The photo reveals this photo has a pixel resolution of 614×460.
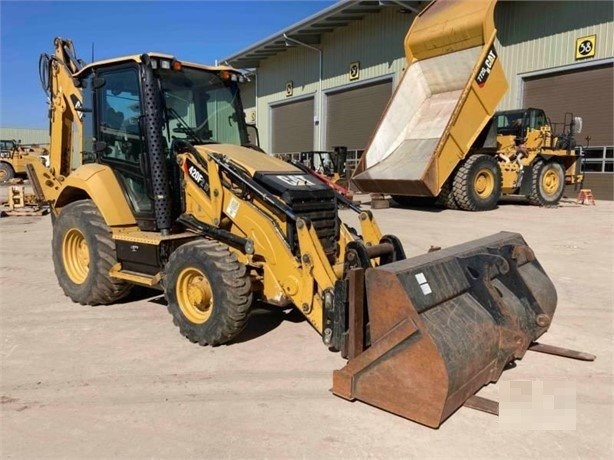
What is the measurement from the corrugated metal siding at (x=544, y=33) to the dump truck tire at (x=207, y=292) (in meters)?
15.7

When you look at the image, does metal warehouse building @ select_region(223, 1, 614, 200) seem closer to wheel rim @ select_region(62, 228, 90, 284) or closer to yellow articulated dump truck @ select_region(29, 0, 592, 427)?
yellow articulated dump truck @ select_region(29, 0, 592, 427)

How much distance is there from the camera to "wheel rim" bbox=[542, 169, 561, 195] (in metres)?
15.1

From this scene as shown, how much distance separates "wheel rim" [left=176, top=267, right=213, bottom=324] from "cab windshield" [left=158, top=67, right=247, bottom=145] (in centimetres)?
143

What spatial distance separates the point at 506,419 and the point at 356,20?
72.2ft

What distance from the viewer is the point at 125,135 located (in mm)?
5301

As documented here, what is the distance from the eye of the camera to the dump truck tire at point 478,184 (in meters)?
12.9

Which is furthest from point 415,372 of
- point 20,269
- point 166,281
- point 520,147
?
point 520,147

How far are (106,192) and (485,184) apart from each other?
10.7 m

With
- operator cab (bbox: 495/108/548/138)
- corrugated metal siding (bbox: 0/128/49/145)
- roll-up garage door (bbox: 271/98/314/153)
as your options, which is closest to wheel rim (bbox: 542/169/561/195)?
operator cab (bbox: 495/108/548/138)

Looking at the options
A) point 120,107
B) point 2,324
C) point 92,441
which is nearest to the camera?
point 92,441

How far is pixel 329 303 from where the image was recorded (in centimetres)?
367

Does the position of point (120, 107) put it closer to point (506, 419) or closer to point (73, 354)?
point (73, 354)

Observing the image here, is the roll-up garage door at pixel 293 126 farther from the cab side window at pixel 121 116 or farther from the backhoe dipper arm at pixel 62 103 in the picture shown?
the cab side window at pixel 121 116

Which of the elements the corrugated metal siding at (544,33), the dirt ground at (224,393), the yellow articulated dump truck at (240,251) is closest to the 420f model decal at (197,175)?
the yellow articulated dump truck at (240,251)
